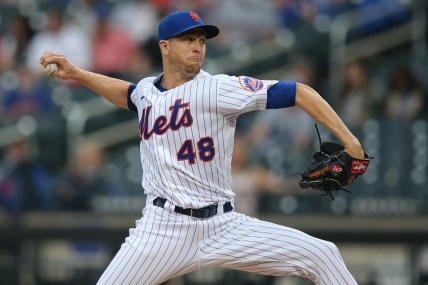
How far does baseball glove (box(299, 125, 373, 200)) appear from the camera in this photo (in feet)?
14.7

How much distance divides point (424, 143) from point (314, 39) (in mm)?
Answer: 1905

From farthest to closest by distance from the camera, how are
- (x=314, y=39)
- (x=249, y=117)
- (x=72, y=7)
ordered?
(x=72, y=7) < (x=314, y=39) < (x=249, y=117)

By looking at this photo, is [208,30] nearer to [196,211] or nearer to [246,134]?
[196,211]

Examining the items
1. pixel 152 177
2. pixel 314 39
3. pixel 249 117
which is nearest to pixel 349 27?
pixel 314 39

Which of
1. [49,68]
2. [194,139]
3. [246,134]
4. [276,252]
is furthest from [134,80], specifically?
[276,252]

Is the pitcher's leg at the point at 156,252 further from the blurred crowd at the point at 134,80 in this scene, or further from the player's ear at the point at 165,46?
the blurred crowd at the point at 134,80

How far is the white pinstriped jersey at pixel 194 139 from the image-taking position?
15.4ft

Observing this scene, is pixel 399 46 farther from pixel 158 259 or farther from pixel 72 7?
pixel 158 259

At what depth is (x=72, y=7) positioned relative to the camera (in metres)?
11.0

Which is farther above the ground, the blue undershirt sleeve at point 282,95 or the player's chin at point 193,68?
the player's chin at point 193,68

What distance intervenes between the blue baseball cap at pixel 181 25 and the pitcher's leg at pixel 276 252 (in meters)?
1.00

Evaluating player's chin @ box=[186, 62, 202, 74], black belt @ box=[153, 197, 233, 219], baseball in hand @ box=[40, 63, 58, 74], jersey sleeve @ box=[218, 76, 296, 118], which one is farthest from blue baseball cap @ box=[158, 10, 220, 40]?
black belt @ box=[153, 197, 233, 219]

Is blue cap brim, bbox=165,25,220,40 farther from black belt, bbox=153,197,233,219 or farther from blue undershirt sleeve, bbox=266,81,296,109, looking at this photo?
black belt, bbox=153,197,233,219

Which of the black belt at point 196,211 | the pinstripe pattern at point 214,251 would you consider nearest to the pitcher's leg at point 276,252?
the pinstripe pattern at point 214,251
